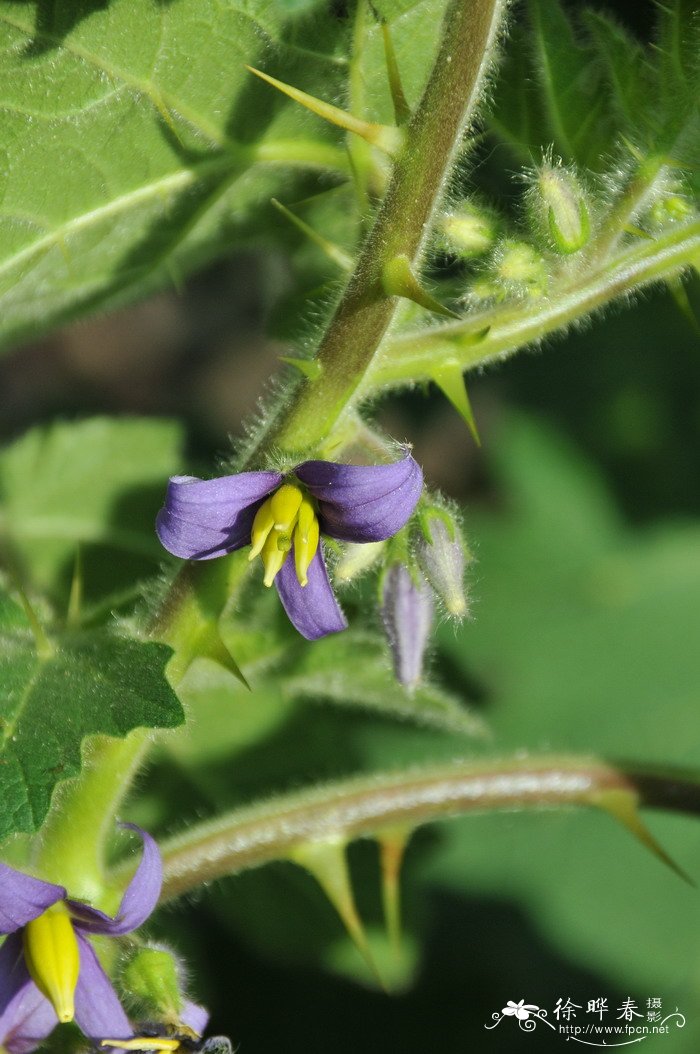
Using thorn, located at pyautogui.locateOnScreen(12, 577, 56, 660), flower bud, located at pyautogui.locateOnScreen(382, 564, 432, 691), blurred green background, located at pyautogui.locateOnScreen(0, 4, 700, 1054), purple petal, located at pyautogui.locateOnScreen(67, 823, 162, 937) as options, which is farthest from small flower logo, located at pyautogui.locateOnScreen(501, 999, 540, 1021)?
thorn, located at pyautogui.locateOnScreen(12, 577, 56, 660)

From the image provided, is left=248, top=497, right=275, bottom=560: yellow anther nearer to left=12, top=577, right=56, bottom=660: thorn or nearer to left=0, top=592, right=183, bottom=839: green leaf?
left=0, top=592, right=183, bottom=839: green leaf

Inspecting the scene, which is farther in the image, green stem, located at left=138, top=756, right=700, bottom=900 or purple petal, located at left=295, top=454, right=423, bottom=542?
green stem, located at left=138, top=756, right=700, bottom=900

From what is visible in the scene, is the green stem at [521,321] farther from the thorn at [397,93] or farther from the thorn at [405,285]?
the thorn at [397,93]

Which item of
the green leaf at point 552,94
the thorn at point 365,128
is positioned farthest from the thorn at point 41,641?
the green leaf at point 552,94

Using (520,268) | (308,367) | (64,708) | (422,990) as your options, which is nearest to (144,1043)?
(64,708)

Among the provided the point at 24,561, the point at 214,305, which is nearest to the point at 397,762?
the point at 24,561

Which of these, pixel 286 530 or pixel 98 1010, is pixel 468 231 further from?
pixel 98 1010
